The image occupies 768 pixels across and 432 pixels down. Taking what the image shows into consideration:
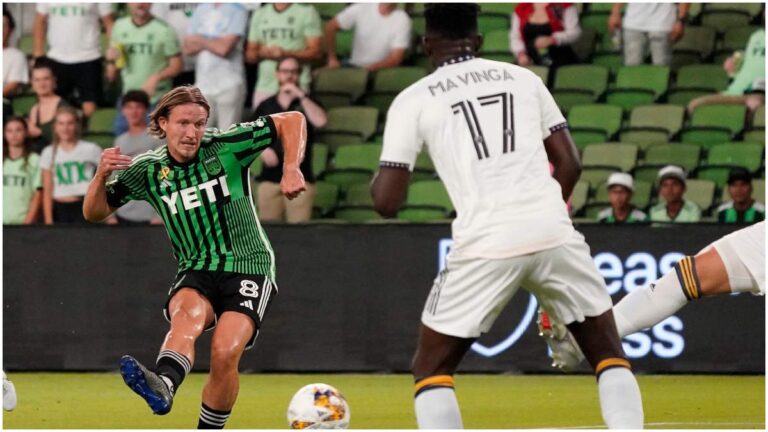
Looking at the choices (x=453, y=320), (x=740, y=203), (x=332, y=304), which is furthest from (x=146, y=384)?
(x=740, y=203)

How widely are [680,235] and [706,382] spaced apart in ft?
3.85

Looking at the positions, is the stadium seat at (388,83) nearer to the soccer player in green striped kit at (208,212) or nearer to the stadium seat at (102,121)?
the stadium seat at (102,121)

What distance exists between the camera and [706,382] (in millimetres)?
11648

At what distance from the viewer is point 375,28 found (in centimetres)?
1557

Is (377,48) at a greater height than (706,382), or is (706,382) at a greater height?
(377,48)

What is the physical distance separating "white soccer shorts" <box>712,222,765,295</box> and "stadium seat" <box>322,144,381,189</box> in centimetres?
739

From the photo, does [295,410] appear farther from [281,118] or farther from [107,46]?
[107,46]

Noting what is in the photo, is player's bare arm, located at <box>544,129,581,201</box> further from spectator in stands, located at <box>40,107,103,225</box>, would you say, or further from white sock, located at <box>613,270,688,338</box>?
spectator in stands, located at <box>40,107,103,225</box>

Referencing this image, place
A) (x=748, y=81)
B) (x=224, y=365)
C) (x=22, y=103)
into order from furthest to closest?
(x=22, y=103) → (x=748, y=81) → (x=224, y=365)

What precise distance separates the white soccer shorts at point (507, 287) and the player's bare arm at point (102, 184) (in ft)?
6.80

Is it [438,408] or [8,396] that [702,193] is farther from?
[438,408]

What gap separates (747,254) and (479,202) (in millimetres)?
2047

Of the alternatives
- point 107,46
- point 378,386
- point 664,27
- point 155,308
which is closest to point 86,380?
point 155,308

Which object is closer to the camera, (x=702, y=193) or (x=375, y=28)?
(x=702, y=193)
